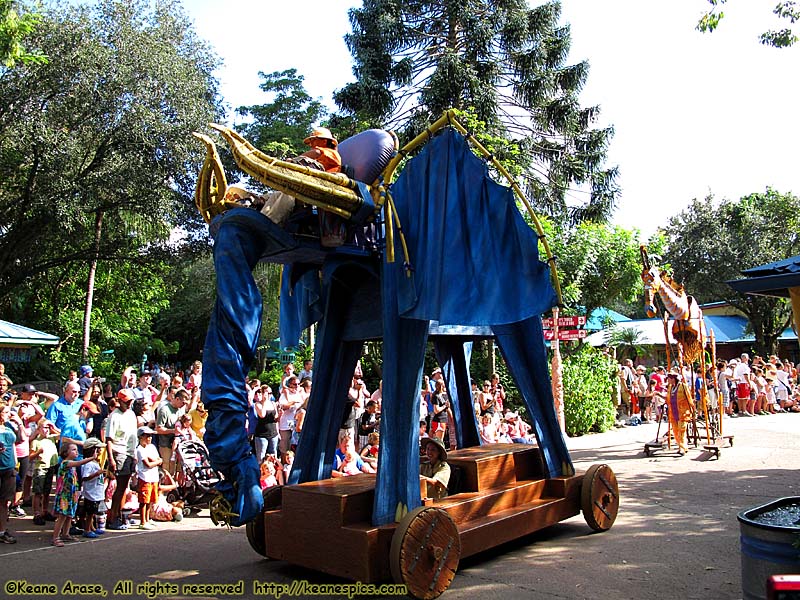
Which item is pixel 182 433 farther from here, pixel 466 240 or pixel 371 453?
pixel 466 240

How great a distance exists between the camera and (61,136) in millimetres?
18594

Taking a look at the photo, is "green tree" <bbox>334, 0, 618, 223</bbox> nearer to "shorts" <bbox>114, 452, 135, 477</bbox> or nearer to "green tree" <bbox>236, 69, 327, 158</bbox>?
"green tree" <bbox>236, 69, 327, 158</bbox>

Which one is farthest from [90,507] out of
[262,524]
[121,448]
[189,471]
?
[262,524]

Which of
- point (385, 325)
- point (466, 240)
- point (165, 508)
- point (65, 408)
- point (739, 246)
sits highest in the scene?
point (739, 246)

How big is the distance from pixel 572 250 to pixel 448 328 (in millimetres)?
14426

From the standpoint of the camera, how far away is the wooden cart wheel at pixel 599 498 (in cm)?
676

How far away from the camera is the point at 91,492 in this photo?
24.6 feet

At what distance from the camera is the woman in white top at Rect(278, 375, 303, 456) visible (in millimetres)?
11352

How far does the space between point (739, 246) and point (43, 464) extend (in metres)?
34.1

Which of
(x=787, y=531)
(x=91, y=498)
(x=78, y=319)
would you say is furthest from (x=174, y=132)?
(x=787, y=531)

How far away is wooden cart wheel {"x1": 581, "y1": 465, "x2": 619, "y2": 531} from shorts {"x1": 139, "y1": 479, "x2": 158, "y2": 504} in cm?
506

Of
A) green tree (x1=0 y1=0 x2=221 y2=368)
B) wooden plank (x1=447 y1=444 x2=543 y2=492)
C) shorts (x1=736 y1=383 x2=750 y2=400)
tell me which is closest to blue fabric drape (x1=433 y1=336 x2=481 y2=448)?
wooden plank (x1=447 y1=444 x2=543 y2=492)

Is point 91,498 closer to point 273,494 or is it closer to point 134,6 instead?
point 273,494

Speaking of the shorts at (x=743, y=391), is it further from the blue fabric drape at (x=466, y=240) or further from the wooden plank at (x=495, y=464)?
the blue fabric drape at (x=466, y=240)
